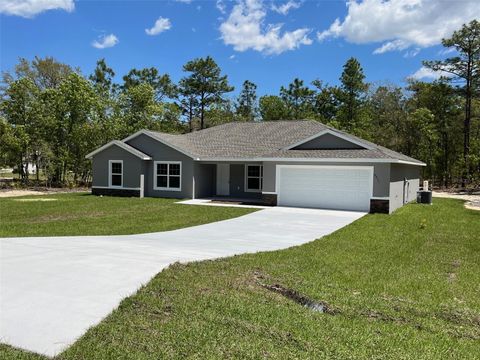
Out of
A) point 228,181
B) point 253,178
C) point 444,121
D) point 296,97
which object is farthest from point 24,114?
point 444,121

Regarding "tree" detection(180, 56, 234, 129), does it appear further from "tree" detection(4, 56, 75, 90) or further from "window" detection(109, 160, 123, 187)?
"window" detection(109, 160, 123, 187)

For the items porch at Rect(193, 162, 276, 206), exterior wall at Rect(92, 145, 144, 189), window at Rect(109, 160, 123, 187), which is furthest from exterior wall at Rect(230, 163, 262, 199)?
window at Rect(109, 160, 123, 187)

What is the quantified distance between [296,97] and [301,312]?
43047mm

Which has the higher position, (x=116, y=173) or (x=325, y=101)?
(x=325, y=101)

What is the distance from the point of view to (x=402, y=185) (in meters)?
20.0

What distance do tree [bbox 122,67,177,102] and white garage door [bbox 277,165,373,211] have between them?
1232 inches

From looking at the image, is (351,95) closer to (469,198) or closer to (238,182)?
(469,198)

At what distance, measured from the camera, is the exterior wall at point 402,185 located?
680 inches

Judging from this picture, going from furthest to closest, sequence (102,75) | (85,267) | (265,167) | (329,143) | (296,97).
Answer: (296,97)
(102,75)
(265,167)
(329,143)
(85,267)

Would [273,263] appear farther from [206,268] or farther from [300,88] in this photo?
[300,88]

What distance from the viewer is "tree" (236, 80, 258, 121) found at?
51.6m

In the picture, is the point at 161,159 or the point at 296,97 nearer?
the point at 161,159

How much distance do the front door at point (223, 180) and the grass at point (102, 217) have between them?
5.16m

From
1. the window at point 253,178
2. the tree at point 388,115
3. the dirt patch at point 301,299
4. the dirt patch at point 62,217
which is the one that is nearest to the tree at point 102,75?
the window at point 253,178
